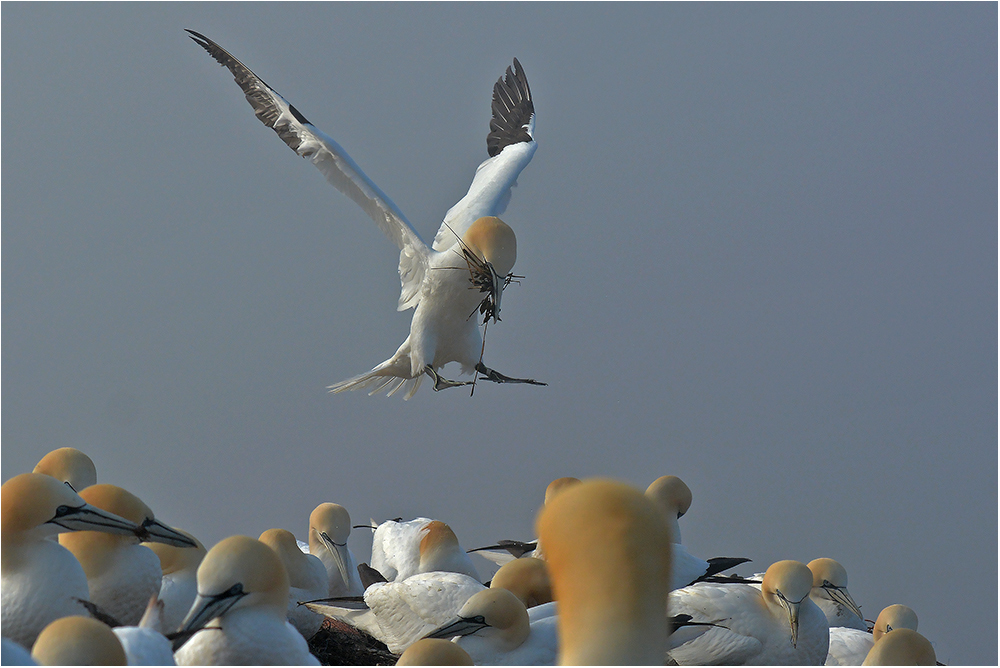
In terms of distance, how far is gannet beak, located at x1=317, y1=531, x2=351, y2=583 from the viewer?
24.2 ft

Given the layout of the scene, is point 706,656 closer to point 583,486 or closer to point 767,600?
point 767,600

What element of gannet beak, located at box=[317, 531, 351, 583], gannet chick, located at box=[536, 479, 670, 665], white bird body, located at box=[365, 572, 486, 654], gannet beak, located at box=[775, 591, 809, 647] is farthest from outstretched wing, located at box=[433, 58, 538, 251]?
gannet chick, located at box=[536, 479, 670, 665]

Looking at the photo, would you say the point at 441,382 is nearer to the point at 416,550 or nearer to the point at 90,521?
the point at 416,550

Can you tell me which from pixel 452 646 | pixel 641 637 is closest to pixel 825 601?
pixel 452 646

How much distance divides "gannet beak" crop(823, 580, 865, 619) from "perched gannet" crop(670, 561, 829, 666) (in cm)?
146

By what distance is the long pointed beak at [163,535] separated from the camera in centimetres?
505

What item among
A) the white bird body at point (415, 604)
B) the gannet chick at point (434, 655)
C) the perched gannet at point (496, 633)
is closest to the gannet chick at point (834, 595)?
the white bird body at point (415, 604)

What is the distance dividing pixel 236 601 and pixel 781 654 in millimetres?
2952

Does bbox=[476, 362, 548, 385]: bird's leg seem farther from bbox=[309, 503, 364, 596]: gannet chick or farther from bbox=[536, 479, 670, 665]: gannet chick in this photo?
bbox=[536, 479, 670, 665]: gannet chick

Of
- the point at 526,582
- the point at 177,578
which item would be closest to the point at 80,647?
the point at 177,578

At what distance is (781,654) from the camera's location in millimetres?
5594

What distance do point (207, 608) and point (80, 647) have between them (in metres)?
0.88

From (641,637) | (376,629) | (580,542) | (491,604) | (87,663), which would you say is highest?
(580,542)

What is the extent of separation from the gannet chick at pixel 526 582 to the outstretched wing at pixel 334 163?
3.14 m
